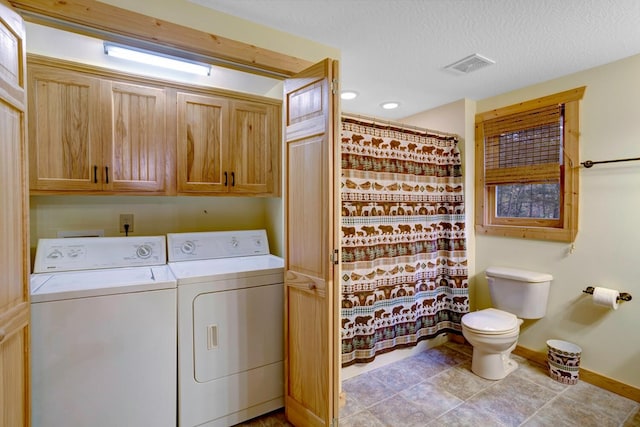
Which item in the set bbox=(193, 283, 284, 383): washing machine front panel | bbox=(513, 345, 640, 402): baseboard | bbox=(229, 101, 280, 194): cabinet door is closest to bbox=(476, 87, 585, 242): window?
bbox=(513, 345, 640, 402): baseboard

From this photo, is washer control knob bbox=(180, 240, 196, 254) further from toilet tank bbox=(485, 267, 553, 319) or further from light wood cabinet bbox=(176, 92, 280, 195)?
toilet tank bbox=(485, 267, 553, 319)

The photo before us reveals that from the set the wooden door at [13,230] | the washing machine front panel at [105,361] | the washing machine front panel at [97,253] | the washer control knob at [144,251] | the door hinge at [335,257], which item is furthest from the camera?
the washer control knob at [144,251]

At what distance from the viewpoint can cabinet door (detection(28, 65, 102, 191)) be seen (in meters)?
1.79

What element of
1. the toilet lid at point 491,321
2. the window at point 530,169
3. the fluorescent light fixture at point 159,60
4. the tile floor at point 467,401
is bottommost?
the tile floor at point 467,401

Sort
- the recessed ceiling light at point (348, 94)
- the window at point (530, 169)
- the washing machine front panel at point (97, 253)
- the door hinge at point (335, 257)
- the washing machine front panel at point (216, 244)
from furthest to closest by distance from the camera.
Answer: the recessed ceiling light at point (348, 94) → the window at point (530, 169) → the washing machine front panel at point (216, 244) → the washing machine front panel at point (97, 253) → the door hinge at point (335, 257)

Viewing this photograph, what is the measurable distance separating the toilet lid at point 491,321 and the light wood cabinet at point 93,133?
239 cm

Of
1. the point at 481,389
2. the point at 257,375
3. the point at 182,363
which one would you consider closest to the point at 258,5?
the point at 182,363

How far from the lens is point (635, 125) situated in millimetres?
2168

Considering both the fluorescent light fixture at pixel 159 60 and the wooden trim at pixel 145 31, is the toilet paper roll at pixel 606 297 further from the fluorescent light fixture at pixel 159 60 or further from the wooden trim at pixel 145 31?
the fluorescent light fixture at pixel 159 60

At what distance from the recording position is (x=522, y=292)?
2574 mm

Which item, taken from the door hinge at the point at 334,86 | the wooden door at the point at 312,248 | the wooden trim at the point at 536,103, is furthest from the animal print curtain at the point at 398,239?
the door hinge at the point at 334,86

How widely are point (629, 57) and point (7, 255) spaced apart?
3.57m

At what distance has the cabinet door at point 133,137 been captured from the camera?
1955mm

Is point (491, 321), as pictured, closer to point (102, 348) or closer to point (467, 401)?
point (467, 401)
